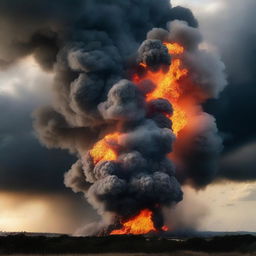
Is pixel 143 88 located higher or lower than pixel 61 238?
higher

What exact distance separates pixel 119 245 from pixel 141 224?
973 inches

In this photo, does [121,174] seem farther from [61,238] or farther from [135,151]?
[61,238]

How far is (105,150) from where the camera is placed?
366 feet

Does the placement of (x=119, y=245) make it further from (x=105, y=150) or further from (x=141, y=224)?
(x=105, y=150)

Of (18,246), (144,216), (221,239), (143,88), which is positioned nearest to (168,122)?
(143,88)

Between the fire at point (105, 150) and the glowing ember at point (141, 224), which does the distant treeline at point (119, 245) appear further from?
the fire at point (105, 150)

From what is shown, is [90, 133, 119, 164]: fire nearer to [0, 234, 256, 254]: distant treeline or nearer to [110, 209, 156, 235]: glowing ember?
[110, 209, 156, 235]: glowing ember

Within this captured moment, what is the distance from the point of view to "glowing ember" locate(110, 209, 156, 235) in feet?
354

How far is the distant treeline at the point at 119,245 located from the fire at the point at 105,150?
23212 millimetres

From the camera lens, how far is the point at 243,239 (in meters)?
86.2


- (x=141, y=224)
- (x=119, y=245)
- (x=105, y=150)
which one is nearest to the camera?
(x=119, y=245)

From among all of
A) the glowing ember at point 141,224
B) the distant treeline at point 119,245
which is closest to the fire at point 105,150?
the glowing ember at point 141,224

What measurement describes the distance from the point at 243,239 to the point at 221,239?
11.0 feet

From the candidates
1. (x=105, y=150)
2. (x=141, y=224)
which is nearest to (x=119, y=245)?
(x=141, y=224)
